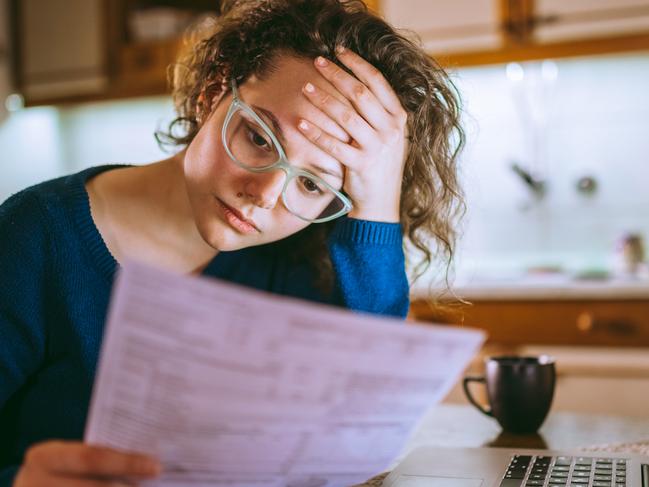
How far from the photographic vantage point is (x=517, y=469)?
2.69ft

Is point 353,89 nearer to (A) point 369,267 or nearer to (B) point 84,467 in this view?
(A) point 369,267

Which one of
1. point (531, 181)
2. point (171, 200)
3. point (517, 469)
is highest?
point (171, 200)

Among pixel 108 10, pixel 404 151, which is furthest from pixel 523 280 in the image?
pixel 108 10

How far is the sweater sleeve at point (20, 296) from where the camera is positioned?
0.92m

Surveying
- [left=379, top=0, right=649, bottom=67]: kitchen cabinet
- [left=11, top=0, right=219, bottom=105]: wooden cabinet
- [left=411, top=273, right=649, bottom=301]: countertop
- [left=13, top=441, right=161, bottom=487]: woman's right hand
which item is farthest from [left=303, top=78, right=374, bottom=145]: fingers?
[left=11, top=0, right=219, bottom=105]: wooden cabinet

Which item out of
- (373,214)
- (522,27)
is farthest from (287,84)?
(522,27)

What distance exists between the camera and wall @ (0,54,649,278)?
9.45 feet

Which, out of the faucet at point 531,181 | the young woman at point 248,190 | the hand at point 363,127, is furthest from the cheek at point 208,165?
the faucet at point 531,181

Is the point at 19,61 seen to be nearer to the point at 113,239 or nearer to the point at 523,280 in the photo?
the point at 523,280

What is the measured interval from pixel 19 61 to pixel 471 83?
74.0 inches

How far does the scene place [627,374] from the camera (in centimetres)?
229

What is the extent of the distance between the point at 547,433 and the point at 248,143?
53cm

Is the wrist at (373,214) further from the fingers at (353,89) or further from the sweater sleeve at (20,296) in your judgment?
the sweater sleeve at (20,296)

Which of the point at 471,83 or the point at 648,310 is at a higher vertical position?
the point at 471,83
